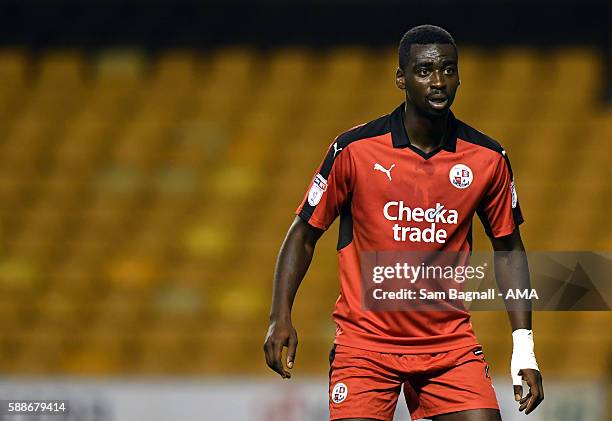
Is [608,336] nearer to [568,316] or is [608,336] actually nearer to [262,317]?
[568,316]

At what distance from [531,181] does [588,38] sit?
2.07 m

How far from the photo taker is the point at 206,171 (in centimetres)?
1178

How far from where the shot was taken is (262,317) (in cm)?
1026

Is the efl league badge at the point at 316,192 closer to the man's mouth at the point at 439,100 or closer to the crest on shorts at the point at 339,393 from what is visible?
the man's mouth at the point at 439,100

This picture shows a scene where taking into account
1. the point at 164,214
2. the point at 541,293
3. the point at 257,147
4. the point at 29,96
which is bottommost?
the point at 541,293

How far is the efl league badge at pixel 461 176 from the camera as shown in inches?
175

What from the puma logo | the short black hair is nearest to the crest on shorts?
the puma logo

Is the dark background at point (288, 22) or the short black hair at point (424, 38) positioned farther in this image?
the dark background at point (288, 22)

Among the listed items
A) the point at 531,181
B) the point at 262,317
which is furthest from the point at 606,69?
the point at 262,317

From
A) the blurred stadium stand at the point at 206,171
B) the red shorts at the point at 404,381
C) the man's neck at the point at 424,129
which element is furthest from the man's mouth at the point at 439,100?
the blurred stadium stand at the point at 206,171

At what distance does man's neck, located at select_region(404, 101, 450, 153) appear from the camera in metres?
4.50

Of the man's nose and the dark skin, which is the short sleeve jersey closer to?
the dark skin

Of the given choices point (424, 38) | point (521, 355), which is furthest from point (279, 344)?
point (424, 38)

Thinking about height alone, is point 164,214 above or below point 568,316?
above
